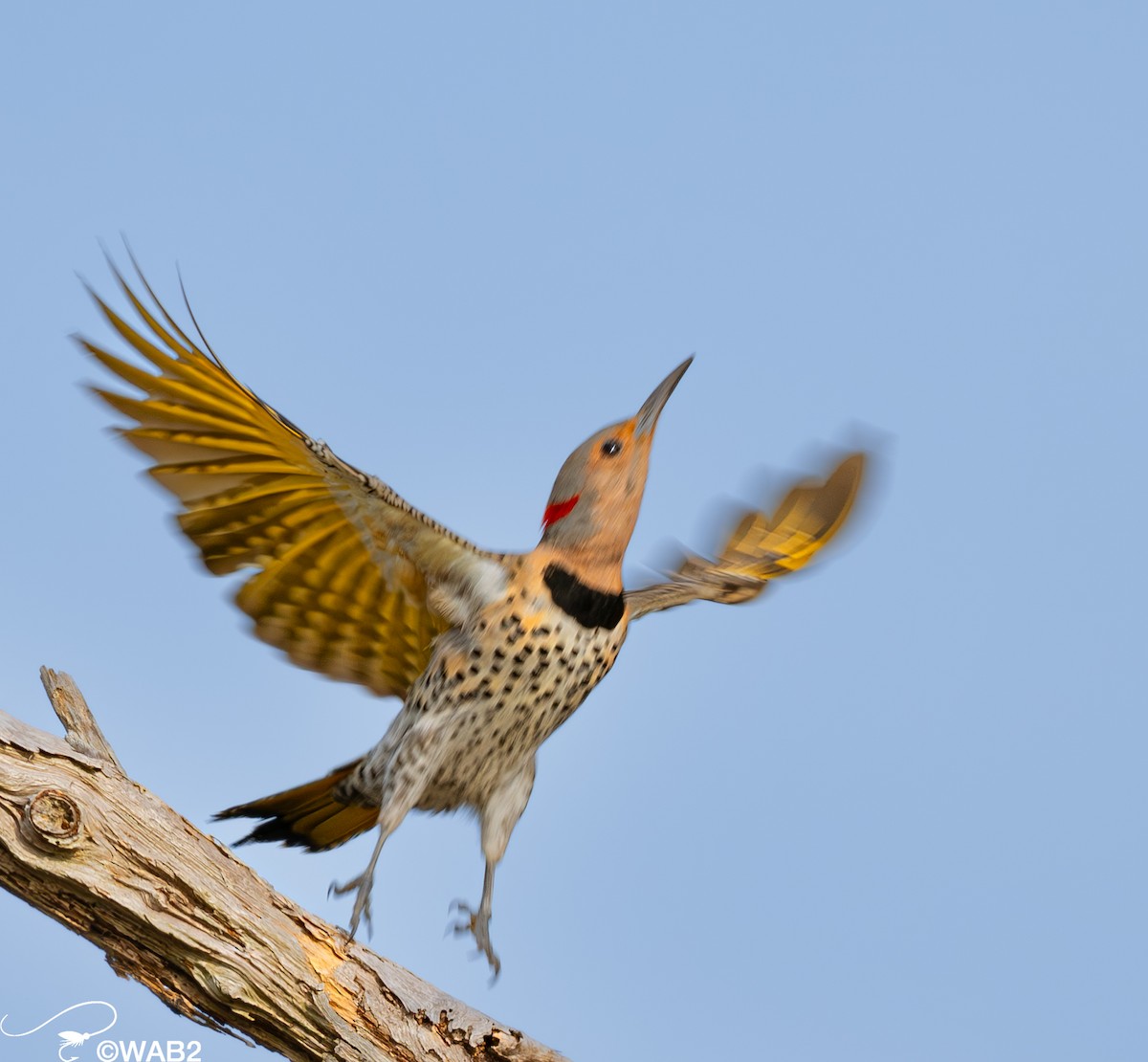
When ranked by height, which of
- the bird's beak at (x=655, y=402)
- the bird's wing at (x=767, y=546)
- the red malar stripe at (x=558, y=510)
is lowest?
the bird's wing at (x=767, y=546)

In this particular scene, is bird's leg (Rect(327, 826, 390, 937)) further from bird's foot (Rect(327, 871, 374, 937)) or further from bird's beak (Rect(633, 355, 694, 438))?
bird's beak (Rect(633, 355, 694, 438))

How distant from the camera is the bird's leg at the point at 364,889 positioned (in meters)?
3.85

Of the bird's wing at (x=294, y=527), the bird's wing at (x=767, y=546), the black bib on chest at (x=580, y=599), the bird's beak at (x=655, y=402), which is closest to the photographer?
the bird's wing at (x=294, y=527)

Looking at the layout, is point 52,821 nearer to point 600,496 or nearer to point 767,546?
A: point 600,496

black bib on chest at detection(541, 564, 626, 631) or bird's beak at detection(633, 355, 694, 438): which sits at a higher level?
bird's beak at detection(633, 355, 694, 438)

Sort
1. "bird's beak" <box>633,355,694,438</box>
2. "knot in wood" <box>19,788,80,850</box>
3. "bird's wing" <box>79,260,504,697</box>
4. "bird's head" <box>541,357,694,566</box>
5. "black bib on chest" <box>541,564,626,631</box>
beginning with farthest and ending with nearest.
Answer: "bird's beak" <box>633,355,694,438</box>
"bird's head" <box>541,357,694,566</box>
"black bib on chest" <box>541,564,626,631</box>
"bird's wing" <box>79,260,504,697</box>
"knot in wood" <box>19,788,80,850</box>

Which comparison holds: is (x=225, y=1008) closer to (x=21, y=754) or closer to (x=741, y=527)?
(x=21, y=754)

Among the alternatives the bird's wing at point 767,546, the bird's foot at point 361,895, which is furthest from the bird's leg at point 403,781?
the bird's wing at point 767,546

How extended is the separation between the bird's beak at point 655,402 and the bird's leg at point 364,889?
1.45 meters

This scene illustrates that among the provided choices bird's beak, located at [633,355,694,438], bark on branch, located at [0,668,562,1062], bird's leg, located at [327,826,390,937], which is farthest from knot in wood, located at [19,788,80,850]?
bird's beak, located at [633,355,694,438]

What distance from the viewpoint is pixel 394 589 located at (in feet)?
14.3

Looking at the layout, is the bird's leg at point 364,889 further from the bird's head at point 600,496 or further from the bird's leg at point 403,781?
the bird's head at point 600,496

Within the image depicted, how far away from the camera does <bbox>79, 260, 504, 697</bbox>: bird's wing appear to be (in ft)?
12.8

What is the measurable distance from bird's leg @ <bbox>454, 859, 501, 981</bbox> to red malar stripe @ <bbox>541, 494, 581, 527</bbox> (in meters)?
1.02
